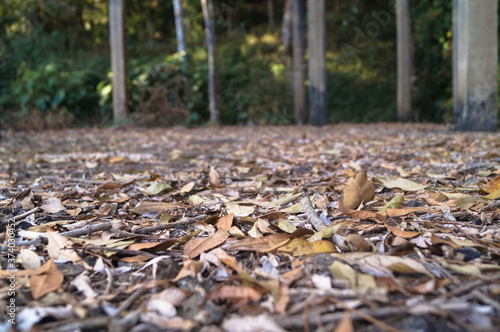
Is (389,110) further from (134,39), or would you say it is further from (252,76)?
(134,39)

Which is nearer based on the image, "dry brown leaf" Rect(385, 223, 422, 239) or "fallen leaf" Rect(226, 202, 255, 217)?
"dry brown leaf" Rect(385, 223, 422, 239)

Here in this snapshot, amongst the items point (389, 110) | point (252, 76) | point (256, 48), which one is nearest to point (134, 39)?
point (256, 48)

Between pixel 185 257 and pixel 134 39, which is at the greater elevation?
Answer: pixel 134 39

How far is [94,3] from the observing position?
526 inches

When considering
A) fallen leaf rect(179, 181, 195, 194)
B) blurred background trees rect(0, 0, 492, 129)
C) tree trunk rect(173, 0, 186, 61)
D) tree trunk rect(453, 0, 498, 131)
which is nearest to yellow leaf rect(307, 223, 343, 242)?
fallen leaf rect(179, 181, 195, 194)

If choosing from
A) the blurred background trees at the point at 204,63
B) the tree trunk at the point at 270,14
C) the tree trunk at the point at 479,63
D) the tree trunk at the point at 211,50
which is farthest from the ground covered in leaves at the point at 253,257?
the tree trunk at the point at 270,14

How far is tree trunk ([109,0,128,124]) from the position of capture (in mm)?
7504

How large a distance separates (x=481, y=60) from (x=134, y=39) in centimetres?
1226

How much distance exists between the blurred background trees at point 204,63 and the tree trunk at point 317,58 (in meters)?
1.61

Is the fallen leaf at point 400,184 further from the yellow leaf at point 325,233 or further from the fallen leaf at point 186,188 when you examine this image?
the fallen leaf at point 186,188

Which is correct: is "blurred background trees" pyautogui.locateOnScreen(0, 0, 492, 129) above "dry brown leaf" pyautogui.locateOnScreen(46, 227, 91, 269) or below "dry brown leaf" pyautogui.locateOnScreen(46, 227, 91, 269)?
above

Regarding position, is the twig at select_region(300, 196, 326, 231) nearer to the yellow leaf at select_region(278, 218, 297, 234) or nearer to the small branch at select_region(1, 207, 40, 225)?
the yellow leaf at select_region(278, 218, 297, 234)

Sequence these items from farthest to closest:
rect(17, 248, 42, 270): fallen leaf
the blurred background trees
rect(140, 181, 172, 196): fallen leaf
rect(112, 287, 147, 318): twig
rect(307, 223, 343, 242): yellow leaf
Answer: the blurred background trees → rect(140, 181, 172, 196): fallen leaf → rect(307, 223, 343, 242): yellow leaf → rect(17, 248, 42, 270): fallen leaf → rect(112, 287, 147, 318): twig

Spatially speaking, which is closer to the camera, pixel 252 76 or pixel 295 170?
pixel 295 170
